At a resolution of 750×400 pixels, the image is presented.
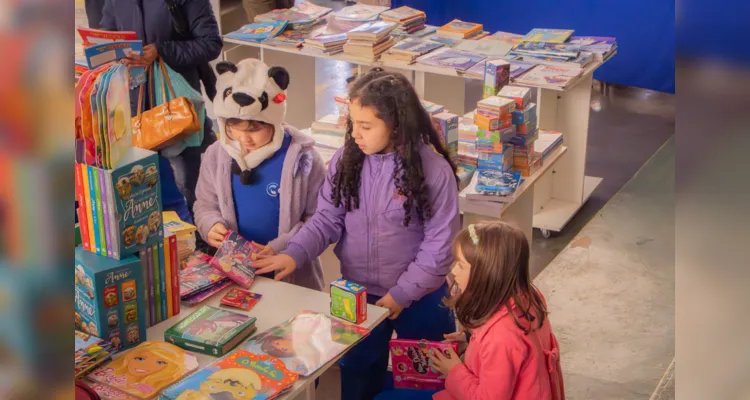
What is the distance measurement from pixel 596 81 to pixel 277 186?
218 inches

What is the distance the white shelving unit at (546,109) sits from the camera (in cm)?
508

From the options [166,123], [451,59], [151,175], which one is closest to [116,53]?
[166,123]

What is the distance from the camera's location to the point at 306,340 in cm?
248

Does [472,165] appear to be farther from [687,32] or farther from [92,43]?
[687,32]

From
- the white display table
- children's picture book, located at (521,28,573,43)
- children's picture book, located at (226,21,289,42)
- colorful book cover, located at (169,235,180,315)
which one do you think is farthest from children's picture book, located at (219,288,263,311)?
children's picture book, located at (521,28,573,43)

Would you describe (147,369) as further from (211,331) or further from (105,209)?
(105,209)

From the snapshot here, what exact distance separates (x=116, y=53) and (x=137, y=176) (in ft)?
5.00


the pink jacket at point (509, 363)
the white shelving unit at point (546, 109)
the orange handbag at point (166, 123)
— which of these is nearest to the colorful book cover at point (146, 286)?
the pink jacket at point (509, 363)

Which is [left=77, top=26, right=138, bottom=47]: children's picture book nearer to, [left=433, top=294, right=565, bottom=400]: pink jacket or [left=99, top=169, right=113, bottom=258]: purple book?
[left=99, top=169, right=113, bottom=258]: purple book

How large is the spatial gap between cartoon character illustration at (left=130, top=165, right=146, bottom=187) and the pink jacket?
106cm

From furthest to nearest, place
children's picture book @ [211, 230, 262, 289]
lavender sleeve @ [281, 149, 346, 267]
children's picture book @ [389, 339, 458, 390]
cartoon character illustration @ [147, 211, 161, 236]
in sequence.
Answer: lavender sleeve @ [281, 149, 346, 267] < children's picture book @ [211, 230, 262, 289] < children's picture book @ [389, 339, 458, 390] < cartoon character illustration @ [147, 211, 161, 236]

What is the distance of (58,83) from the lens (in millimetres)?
260

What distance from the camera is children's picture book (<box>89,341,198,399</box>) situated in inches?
87.9

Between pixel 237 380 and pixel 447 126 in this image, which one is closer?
pixel 237 380
